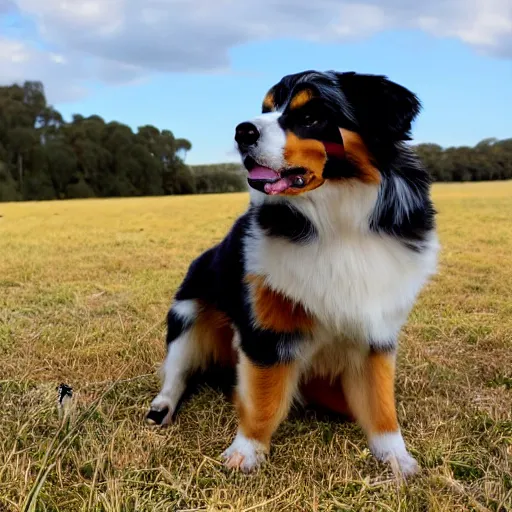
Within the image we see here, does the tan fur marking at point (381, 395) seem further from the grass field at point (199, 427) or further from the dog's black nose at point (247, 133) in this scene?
the dog's black nose at point (247, 133)

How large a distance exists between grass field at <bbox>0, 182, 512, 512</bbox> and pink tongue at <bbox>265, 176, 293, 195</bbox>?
3.43ft

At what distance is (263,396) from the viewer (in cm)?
235

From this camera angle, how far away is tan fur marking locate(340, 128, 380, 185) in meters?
2.05

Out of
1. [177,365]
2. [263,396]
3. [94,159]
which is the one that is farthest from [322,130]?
[94,159]

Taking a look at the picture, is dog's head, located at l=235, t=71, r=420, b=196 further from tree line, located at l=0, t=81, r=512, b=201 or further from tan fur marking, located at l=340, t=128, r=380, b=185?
tree line, located at l=0, t=81, r=512, b=201

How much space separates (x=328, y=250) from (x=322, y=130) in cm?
45

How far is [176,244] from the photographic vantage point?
879 cm

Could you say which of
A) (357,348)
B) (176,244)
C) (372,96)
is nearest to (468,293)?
(357,348)

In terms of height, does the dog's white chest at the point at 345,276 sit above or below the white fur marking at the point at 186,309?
above

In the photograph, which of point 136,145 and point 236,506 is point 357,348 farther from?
point 136,145

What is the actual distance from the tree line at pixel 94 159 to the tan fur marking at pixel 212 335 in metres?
25.3

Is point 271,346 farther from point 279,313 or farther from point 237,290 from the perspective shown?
point 237,290

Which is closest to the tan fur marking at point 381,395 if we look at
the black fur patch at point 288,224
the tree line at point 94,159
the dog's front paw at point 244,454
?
the dog's front paw at point 244,454

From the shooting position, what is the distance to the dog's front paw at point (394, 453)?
7.56 feet
